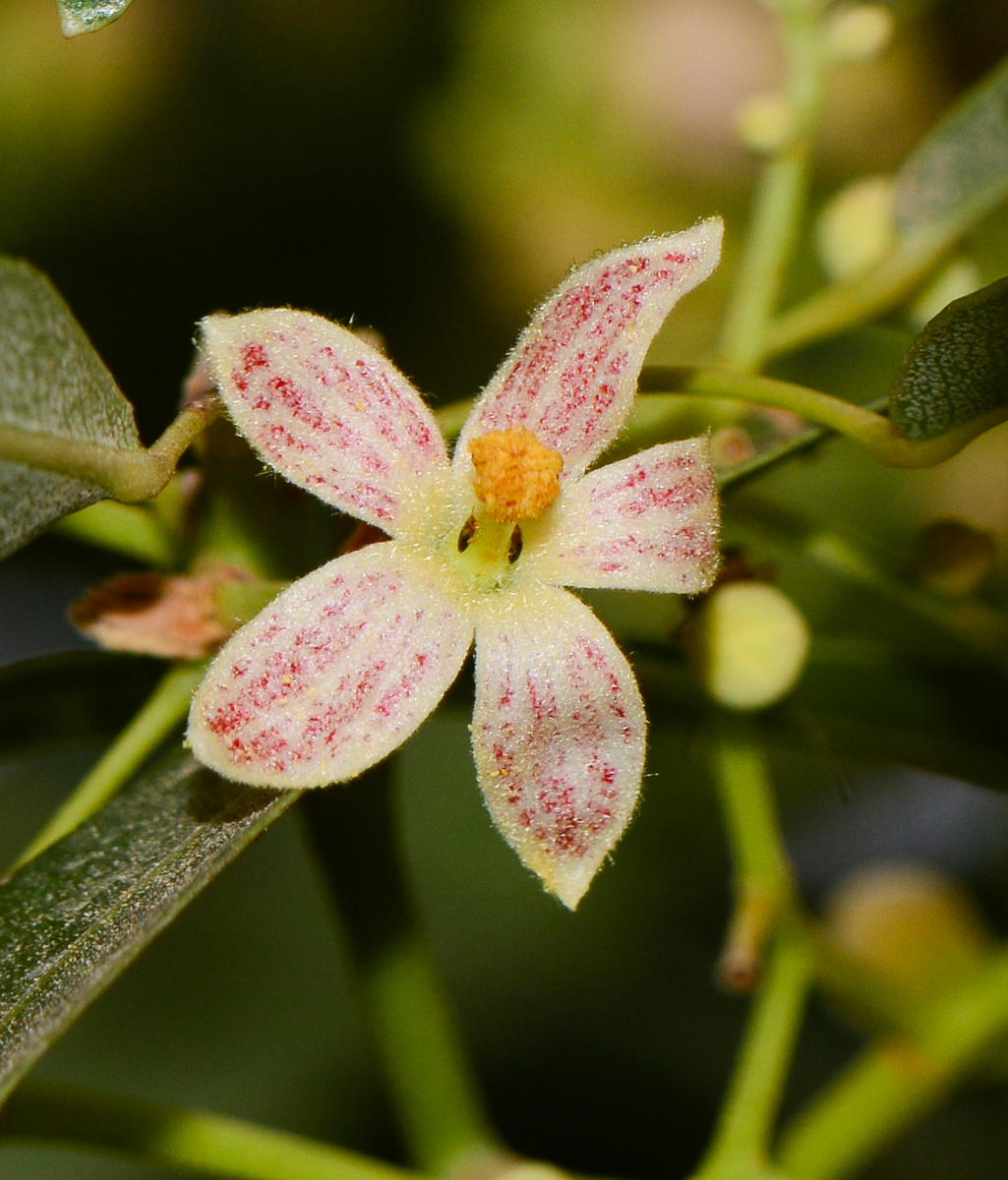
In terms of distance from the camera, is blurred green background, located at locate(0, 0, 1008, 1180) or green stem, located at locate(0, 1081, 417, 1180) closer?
green stem, located at locate(0, 1081, 417, 1180)

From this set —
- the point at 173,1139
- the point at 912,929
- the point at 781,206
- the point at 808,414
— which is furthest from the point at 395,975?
the point at 912,929

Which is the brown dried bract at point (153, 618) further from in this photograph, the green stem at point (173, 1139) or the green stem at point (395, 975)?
the green stem at point (173, 1139)

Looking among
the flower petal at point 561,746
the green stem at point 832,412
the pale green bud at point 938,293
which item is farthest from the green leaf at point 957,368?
the pale green bud at point 938,293

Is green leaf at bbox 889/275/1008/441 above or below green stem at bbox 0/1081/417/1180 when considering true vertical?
above

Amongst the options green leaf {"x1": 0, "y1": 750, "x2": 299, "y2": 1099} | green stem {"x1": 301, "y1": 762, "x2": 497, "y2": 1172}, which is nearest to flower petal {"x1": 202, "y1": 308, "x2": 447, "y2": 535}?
green leaf {"x1": 0, "y1": 750, "x2": 299, "y2": 1099}

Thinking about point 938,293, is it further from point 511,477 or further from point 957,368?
point 511,477

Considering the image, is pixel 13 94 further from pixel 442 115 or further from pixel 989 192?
pixel 989 192

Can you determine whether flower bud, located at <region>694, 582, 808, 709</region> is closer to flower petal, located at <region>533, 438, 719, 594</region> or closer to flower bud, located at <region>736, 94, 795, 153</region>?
flower petal, located at <region>533, 438, 719, 594</region>
